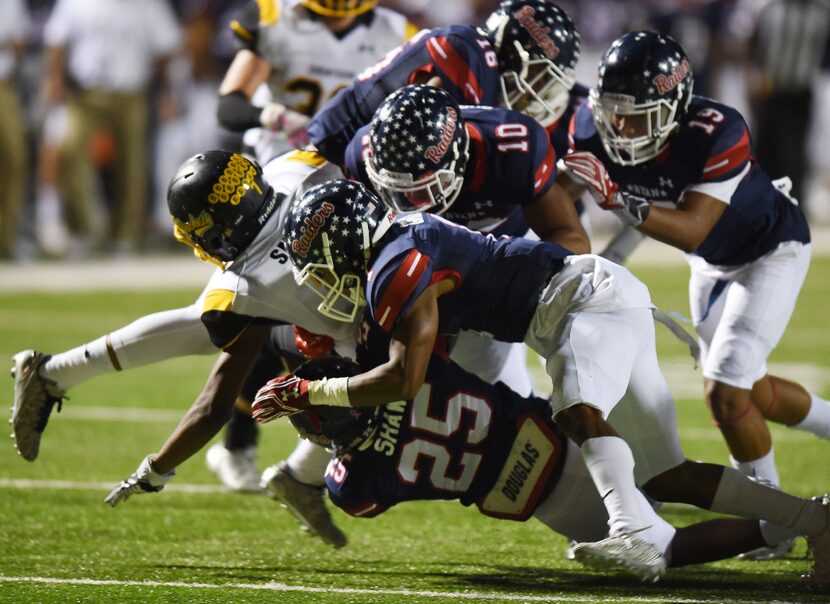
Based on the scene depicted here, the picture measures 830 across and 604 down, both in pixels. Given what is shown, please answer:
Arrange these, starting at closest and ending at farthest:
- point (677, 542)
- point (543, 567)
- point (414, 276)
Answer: point (414, 276) < point (677, 542) < point (543, 567)

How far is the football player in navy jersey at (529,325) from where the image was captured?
379cm

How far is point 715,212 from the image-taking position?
4711mm

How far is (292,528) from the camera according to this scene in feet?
16.3

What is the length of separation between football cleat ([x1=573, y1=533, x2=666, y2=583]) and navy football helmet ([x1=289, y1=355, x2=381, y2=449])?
0.72 meters

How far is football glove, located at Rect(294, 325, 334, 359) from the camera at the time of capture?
4.42 m

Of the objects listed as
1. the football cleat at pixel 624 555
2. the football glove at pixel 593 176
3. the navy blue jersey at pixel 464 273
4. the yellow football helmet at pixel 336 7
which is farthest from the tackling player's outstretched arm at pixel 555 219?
the yellow football helmet at pixel 336 7

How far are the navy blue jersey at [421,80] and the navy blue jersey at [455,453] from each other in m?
1.21

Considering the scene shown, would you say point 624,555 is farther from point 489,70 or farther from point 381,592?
point 489,70

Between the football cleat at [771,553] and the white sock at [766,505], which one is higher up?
the white sock at [766,505]

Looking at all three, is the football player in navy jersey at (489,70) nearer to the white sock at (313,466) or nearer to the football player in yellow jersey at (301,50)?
the white sock at (313,466)

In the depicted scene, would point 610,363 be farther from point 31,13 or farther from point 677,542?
point 31,13

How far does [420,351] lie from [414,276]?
201mm

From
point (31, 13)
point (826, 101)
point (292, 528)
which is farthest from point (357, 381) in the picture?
point (826, 101)

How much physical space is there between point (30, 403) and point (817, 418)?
2.75 meters
